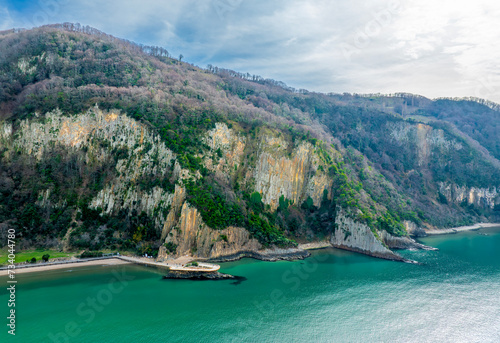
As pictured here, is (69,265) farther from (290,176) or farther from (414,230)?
(414,230)

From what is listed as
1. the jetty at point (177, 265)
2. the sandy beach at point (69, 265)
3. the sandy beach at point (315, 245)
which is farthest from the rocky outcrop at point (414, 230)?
the sandy beach at point (69, 265)

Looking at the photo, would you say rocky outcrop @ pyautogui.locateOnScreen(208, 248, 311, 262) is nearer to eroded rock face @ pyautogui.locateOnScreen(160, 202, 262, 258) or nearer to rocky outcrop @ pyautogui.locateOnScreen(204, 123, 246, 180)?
eroded rock face @ pyautogui.locateOnScreen(160, 202, 262, 258)

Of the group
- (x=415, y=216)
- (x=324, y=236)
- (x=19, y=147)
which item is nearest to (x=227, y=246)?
(x=324, y=236)

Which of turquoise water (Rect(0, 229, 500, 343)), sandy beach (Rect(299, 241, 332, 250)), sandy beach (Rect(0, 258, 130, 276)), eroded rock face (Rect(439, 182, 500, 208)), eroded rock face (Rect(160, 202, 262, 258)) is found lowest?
turquoise water (Rect(0, 229, 500, 343))

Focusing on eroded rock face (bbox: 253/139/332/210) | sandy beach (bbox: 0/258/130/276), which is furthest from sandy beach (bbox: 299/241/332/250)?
sandy beach (bbox: 0/258/130/276)

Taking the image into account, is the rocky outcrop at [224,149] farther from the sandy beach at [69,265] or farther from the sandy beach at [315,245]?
the sandy beach at [69,265]

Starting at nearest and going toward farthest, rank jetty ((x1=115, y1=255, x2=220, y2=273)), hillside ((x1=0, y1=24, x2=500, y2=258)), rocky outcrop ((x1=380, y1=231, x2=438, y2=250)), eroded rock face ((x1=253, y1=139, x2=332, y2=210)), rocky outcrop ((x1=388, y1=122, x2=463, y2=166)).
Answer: jetty ((x1=115, y1=255, x2=220, y2=273)) → hillside ((x1=0, y1=24, x2=500, y2=258)) → rocky outcrop ((x1=380, y1=231, x2=438, y2=250)) → eroded rock face ((x1=253, y1=139, x2=332, y2=210)) → rocky outcrop ((x1=388, y1=122, x2=463, y2=166))

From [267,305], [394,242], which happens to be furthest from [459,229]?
[267,305]
